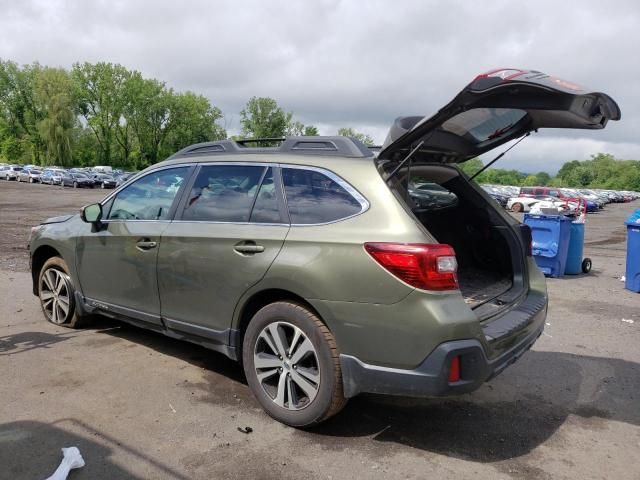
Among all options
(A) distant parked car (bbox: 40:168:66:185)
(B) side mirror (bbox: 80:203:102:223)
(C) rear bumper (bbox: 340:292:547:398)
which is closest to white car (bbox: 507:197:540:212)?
(B) side mirror (bbox: 80:203:102:223)

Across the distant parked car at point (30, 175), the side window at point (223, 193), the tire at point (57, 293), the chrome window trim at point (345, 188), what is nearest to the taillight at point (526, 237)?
the chrome window trim at point (345, 188)

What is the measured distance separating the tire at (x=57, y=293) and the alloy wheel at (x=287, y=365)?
103 inches

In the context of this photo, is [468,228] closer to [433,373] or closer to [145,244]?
[433,373]

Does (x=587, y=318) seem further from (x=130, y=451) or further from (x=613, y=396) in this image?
(x=130, y=451)

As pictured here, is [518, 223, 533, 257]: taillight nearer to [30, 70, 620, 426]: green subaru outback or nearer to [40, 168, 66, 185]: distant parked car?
[30, 70, 620, 426]: green subaru outback

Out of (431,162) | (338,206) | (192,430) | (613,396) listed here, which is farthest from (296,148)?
(613,396)

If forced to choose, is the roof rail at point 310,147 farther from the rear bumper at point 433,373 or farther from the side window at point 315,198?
the rear bumper at point 433,373

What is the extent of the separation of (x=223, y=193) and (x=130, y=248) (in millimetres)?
1040

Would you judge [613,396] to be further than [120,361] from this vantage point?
No

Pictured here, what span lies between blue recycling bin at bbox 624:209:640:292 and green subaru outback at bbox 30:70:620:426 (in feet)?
16.3

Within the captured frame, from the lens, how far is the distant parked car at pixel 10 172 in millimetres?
53425

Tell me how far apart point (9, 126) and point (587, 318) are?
86.6 metres

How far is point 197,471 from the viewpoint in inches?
116

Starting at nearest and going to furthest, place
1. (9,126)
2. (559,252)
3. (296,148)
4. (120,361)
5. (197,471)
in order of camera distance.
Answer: (197,471) < (296,148) < (120,361) < (559,252) < (9,126)
